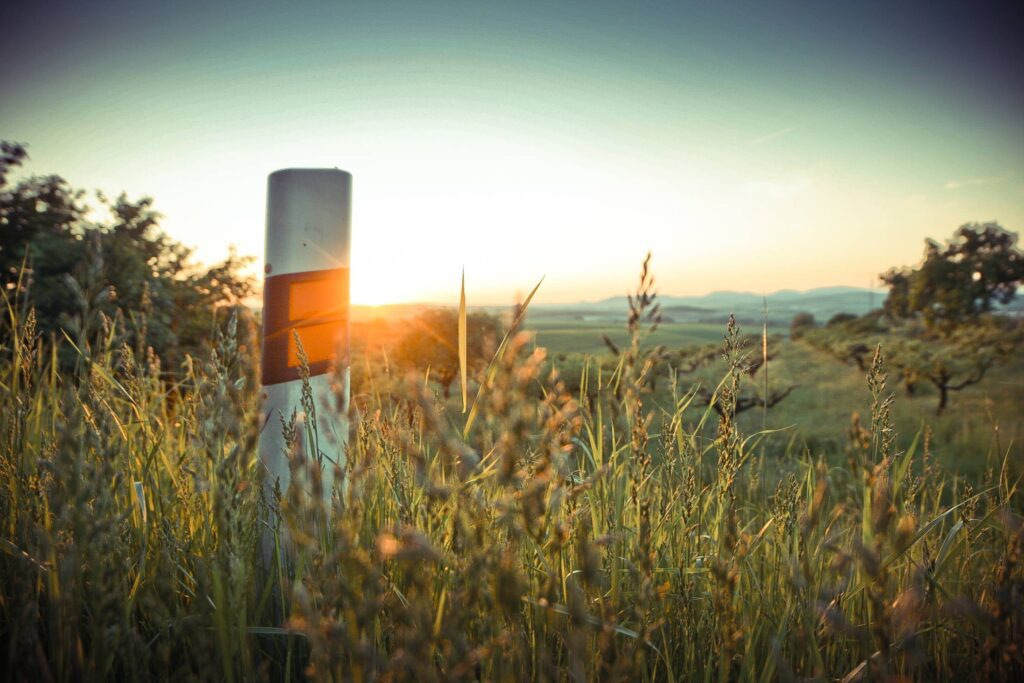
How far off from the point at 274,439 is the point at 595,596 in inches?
56.3

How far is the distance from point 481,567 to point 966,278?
1443 inches

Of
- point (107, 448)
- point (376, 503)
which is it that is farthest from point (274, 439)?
point (107, 448)

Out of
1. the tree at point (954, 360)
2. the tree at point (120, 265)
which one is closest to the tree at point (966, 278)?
the tree at point (954, 360)

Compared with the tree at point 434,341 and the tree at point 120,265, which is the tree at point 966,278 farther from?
the tree at point 120,265

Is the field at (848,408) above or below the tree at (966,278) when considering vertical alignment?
below

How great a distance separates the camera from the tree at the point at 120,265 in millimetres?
9695

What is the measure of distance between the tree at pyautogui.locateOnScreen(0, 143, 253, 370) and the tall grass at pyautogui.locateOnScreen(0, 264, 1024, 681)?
8598mm

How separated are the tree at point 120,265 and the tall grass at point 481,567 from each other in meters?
8.60

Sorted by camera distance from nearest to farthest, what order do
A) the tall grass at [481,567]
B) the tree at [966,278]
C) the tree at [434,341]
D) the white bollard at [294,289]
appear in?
the tall grass at [481,567] < the white bollard at [294,289] < the tree at [434,341] < the tree at [966,278]

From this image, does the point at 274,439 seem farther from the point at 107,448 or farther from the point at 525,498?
the point at 525,498

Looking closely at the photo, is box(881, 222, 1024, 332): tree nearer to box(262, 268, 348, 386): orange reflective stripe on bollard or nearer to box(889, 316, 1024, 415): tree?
box(889, 316, 1024, 415): tree

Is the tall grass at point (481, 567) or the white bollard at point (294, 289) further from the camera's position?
the white bollard at point (294, 289)

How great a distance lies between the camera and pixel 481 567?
73 cm

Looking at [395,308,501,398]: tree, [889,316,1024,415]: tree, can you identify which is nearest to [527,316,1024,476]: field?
[889,316,1024,415]: tree
